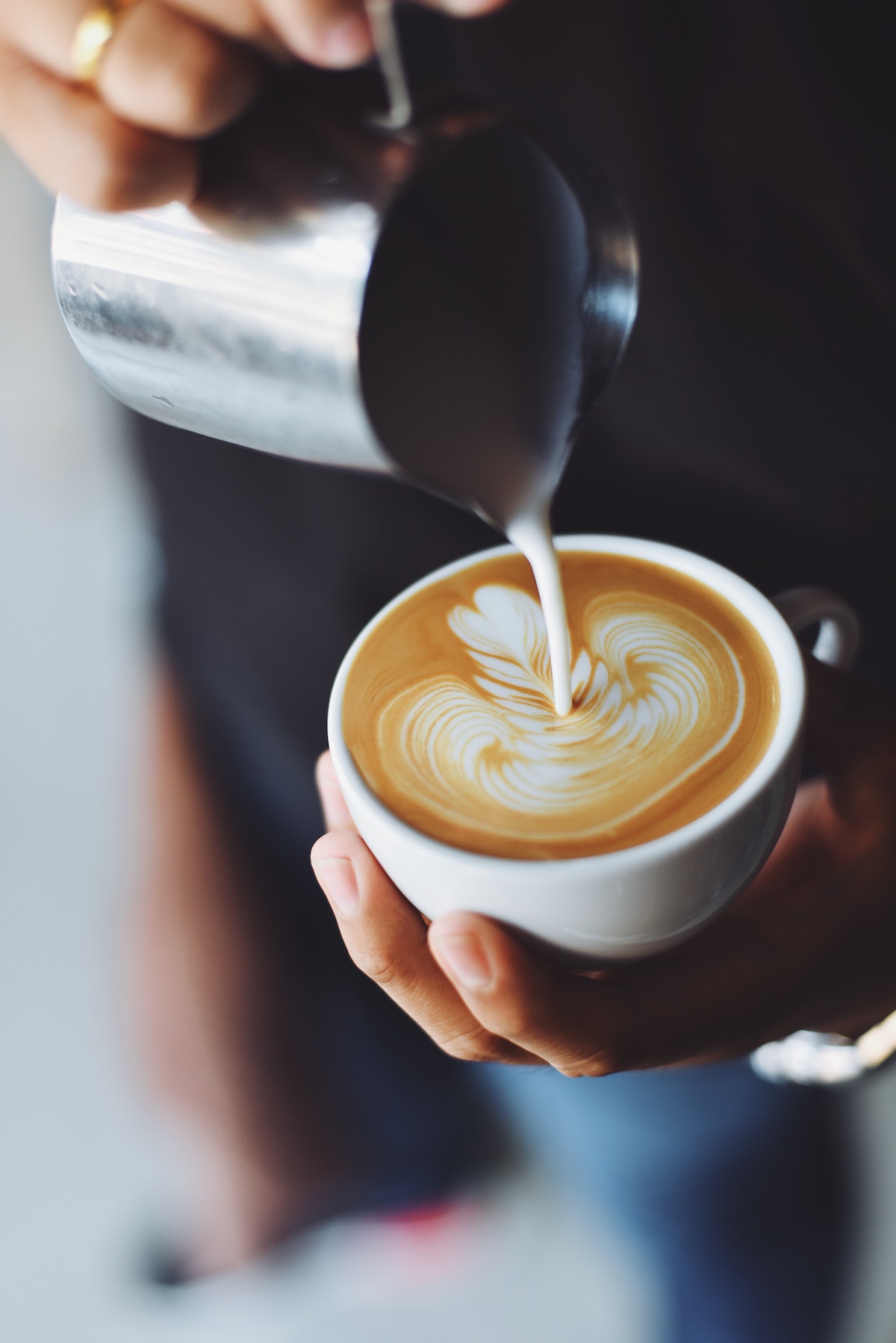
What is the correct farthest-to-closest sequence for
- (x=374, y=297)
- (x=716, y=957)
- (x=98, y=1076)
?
(x=98, y=1076) → (x=716, y=957) → (x=374, y=297)

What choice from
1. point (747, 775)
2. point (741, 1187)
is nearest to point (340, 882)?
point (747, 775)

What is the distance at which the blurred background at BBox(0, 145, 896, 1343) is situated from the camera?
4.65ft

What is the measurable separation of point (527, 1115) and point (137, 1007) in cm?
58

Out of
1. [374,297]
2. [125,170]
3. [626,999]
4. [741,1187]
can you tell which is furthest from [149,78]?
[741,1187]

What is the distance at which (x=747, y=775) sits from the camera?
27.4 inches

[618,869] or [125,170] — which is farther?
[618,869]

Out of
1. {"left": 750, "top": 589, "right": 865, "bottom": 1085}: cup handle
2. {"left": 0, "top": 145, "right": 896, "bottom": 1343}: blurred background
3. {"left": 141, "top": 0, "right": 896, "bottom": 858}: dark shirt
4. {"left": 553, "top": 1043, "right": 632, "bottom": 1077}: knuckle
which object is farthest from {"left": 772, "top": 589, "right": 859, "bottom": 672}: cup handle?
{"left": 0, "top": 145, "right": 896, "bottom": 1343}: blurred background

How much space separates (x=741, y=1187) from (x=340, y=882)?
797mm

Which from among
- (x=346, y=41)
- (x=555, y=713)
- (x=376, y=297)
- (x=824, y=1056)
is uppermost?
(x=346, y=41)

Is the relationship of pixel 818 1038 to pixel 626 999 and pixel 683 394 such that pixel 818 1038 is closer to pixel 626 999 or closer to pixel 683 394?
pixel 626 999

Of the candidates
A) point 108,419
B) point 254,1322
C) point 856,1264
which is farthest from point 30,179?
point 856,1264

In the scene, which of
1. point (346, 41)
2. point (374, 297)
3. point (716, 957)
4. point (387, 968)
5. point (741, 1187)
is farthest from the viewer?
point (741, 1187)

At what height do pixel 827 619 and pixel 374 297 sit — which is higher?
pixel 374 297

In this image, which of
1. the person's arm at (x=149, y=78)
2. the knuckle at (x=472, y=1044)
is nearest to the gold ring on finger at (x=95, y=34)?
the person's arm at (x=149, y=78)
